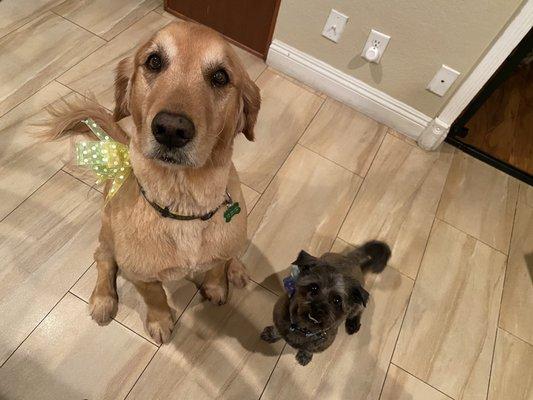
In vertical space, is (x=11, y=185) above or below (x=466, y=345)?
below

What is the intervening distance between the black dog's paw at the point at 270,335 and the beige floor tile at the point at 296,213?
0.23 meters

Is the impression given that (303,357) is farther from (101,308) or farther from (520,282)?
(520,282)

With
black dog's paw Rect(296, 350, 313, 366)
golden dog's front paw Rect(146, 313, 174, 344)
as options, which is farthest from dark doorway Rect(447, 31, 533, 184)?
golden dog's front paw Rect(146, 313, 174, 344)

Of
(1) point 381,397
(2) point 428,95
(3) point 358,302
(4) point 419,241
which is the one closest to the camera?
(3) point 358,302

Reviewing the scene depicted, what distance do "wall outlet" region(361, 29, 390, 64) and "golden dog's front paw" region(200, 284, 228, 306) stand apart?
1504 millimetres

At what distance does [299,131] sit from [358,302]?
1231 mm

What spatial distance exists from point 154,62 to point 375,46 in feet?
4.99

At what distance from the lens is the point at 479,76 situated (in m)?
2.00

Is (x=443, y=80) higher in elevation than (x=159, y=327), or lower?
higher

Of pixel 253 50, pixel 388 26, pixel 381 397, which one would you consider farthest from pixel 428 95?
pixel 381 397

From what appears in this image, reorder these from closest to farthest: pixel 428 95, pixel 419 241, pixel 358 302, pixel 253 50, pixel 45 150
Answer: pixel 358 302, pixel 45 150, pixel 419 241, pixel 428 95, pixel 253 50

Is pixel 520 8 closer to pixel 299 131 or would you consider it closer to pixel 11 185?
pixel 299 131

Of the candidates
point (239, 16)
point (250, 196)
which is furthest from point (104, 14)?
point (250, 196)

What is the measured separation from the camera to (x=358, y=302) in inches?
50.6
